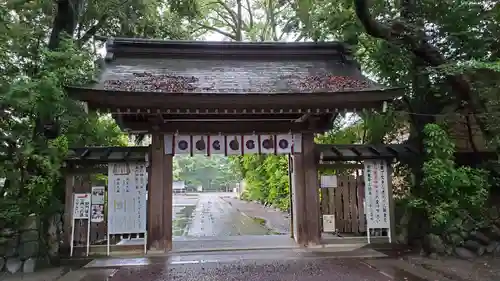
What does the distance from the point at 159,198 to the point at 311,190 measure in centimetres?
355

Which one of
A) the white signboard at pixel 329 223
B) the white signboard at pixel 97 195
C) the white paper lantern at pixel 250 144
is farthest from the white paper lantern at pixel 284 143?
the white signboard at pixel 97 195

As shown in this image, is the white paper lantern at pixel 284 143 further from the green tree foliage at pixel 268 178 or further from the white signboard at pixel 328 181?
the green tree foliage at pixel 268 178

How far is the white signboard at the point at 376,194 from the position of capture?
29.0 feet

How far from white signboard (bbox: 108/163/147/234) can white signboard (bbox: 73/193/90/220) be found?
48cm

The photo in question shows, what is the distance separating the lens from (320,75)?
9.31 metres

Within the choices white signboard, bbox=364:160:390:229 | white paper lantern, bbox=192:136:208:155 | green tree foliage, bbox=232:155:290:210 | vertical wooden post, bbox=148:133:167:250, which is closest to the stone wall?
vertical wooden post, bbox=148:133:167:250

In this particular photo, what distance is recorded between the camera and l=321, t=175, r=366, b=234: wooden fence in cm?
950

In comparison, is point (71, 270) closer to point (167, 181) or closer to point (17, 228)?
point (17, 228)

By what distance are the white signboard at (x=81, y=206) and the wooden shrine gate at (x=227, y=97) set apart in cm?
135

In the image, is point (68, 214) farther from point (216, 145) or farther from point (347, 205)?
point (347, 205)

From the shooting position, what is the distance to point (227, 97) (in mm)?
7555

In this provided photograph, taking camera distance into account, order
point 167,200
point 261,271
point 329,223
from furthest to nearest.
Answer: point 329,223 < point 167,200 < point 261,271

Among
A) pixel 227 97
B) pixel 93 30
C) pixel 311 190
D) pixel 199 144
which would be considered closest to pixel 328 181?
pixel 311 190

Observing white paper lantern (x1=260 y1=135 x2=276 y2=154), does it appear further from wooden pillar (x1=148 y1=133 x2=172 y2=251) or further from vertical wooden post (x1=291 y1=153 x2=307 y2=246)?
wooden pillar (x1=148 y1=133 x2=172 y2=251)
